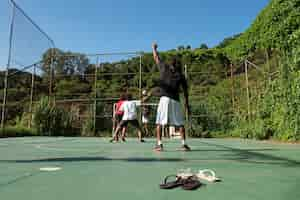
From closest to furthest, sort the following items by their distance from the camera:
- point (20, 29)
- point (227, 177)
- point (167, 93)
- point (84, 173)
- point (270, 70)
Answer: point (227, 177), point (84, 173), point (167, 93), point (270, 70), point (20, 29)

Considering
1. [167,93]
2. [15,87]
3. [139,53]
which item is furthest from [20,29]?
[167,93]

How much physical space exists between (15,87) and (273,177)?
9.42m

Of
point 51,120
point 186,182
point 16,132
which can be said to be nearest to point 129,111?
point 186,182

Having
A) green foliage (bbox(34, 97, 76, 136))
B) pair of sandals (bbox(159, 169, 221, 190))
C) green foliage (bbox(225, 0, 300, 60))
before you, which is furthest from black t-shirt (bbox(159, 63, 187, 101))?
green foliage (bbox(34, 97, 76, 136))

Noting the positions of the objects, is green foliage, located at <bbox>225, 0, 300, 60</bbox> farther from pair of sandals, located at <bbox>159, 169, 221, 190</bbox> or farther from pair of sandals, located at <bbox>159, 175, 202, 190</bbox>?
pair of sandals, located at <bbox>159, 175, 202, 190</bbox>

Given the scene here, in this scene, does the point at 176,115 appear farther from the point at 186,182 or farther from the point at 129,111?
the point at 129,111

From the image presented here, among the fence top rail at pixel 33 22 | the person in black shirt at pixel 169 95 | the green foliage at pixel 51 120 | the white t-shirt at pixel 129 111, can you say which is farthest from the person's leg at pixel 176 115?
the green foliage at pixel 51 120

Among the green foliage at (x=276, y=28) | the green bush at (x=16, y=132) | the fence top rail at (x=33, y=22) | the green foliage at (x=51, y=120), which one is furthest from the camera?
the green foliage at (x=51, y=120)

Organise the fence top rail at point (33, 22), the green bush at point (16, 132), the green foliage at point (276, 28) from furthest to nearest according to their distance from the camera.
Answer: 1. the fence top rail at point (33, 22)
2. the green bush at point (16, 132)
3. the green foliage at point (276, 28)

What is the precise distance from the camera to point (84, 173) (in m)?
1.92

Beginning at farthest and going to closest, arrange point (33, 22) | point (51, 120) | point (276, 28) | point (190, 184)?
point (51, 120) → point (33, 22) → point (276, 28) → point (190, 184)

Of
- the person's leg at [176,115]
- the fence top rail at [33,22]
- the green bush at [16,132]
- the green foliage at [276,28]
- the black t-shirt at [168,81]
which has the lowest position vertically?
the green bush at [16,132]

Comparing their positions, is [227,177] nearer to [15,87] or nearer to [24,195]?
[24,195]

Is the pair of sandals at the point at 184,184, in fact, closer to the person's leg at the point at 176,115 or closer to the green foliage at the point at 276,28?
the person's leg at the point at 176,115
